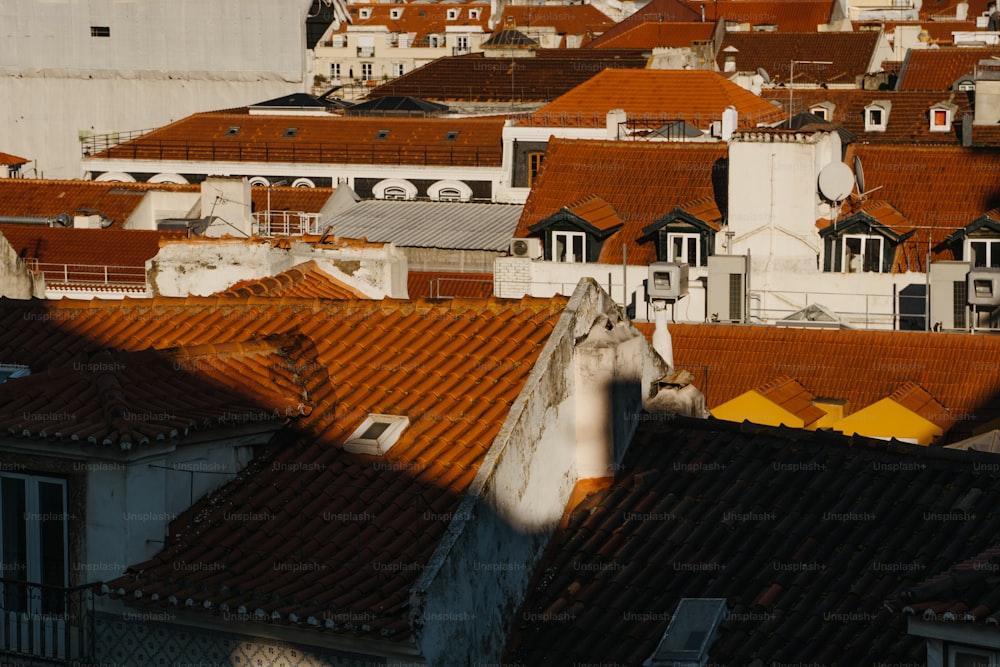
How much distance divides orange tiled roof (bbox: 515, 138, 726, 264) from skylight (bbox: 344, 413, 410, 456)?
102ft

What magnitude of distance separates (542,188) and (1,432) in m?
35.1

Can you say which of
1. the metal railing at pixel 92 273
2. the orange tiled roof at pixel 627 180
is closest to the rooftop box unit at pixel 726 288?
the orange tiled roof at pixel 627 180

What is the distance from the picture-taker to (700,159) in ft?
157

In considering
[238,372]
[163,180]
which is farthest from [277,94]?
[238,372]

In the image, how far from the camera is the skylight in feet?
47.0

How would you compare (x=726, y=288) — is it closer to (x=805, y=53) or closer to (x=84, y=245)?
(x=84, y=245)

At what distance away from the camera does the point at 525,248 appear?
151 ft

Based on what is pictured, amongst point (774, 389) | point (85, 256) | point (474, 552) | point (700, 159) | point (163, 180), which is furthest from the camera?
point (163, 180)

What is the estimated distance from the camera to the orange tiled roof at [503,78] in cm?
8138

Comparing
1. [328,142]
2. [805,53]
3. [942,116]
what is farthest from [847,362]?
[805,53]

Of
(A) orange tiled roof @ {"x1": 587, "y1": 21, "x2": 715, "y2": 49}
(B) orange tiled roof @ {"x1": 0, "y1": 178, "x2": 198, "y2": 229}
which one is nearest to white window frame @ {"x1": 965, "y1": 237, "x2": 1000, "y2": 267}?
(B) orange tiled roof @ {"x1": 0, "y1": 178, "x2": 198, "y2": 229}

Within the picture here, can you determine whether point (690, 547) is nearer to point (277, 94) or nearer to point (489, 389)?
point (489, 389)

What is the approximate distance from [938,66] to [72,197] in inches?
1487

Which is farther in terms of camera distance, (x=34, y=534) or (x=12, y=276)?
(x=12, y=276)
